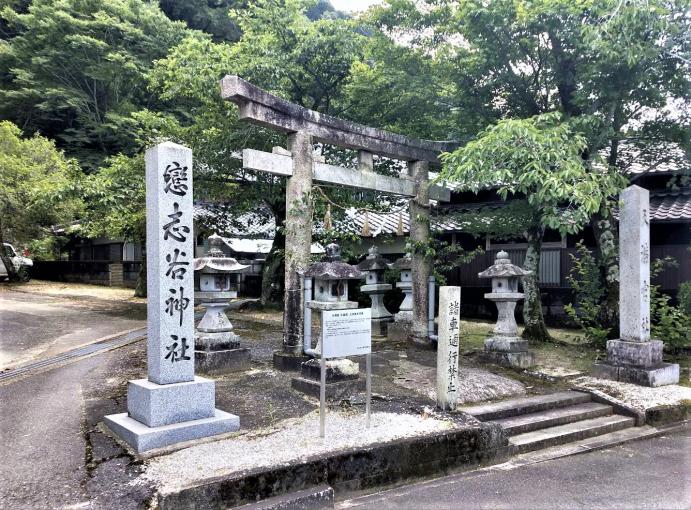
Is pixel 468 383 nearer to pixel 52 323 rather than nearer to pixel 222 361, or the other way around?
pixel 222 361

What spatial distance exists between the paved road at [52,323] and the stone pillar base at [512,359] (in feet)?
29.3

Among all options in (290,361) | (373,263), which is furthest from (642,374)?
(373,263)

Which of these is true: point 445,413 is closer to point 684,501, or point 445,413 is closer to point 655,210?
point 684,501

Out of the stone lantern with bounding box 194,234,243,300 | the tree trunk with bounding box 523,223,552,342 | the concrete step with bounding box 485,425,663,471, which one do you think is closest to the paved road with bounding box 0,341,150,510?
the stone lantern with bounding box 194,234,243,300

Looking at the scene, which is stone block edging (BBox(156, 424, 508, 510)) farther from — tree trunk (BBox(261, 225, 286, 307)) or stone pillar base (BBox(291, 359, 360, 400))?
tree trunk (BBox(261, 225, 286, 307))

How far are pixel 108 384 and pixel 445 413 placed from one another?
527 cm

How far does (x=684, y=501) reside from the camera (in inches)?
189

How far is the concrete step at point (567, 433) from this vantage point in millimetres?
6305

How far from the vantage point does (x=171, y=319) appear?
5465mm

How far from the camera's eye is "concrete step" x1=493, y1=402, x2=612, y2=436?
6.63 m

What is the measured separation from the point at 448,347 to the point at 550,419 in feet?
6.56

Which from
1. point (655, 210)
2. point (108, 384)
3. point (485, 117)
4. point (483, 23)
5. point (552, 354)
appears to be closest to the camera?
point (108, 384)

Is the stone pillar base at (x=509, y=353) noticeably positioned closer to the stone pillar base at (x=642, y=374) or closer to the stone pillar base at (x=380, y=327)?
the stone pillar base at (x=642, y=374)

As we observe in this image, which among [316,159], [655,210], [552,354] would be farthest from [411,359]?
[655,210]
